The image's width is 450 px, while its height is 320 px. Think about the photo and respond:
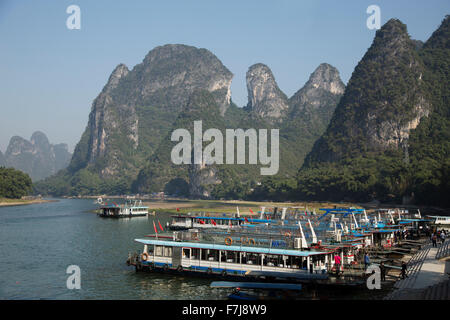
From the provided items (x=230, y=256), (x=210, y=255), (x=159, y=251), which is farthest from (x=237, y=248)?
(x=159, y=251)

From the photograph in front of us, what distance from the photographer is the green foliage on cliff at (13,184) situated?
544 feet

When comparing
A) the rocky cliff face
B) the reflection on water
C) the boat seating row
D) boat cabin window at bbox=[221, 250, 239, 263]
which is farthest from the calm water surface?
the rocky cliff face

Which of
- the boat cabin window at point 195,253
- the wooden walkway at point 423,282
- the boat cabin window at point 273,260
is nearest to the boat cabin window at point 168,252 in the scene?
the boat cabin window at point 195,253

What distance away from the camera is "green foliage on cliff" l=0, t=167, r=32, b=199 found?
544 ft

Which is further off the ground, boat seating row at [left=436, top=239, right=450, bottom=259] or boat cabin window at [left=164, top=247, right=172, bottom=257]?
boat cabin window at [left=164, top=247, right=172, bottom=257]

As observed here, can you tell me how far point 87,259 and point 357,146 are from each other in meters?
156

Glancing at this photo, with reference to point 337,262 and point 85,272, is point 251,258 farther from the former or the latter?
point 85,272

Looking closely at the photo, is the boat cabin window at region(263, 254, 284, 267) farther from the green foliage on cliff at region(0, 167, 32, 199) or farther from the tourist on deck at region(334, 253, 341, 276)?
the green foliage on cliff at region(0, 167, 32, 199)

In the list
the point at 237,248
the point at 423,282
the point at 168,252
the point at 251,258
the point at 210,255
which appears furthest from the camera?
the point at 168,252

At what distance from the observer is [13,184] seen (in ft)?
557

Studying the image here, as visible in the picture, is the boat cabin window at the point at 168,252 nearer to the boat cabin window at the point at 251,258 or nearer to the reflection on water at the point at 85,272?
the reflection on water at the point at 85,272
